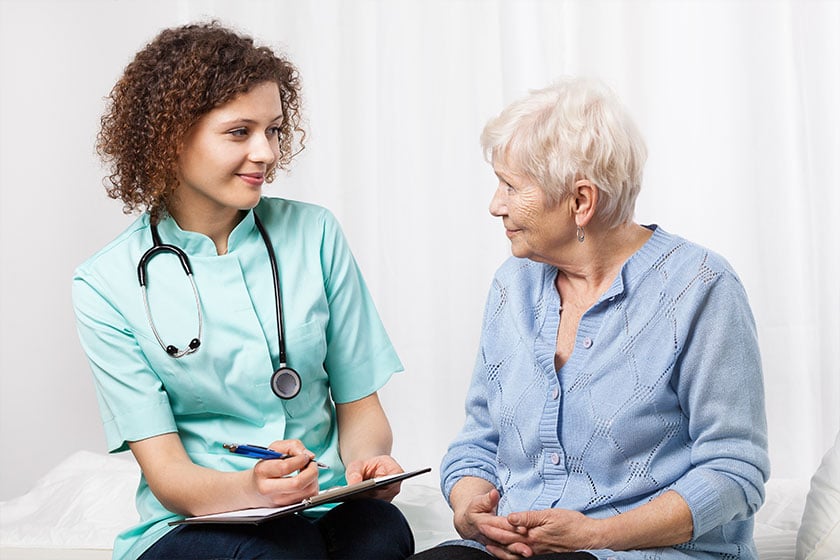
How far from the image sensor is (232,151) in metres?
Result: 1.86

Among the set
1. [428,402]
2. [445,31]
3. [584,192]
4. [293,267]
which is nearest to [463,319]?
[428,402]

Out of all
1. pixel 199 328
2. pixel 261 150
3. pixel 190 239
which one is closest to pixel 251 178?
pixel 261 150

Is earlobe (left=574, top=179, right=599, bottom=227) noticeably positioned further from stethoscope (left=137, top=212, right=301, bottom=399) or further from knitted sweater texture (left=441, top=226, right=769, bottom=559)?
stethoscope (left=137, top=212, right=301, bottom=399)

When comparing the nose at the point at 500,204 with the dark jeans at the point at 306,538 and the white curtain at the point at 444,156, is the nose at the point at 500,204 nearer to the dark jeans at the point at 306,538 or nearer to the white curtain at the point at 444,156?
the dark jeans at the point at 306,538

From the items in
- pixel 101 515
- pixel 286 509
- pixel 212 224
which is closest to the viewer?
pixel 286 509

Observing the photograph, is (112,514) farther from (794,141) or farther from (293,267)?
(794,141)

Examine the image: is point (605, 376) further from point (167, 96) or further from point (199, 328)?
point (167, 96)

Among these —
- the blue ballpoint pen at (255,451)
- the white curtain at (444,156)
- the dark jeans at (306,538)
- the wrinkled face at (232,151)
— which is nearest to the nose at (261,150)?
the wrinkled face at (232,151)

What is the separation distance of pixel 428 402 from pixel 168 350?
57.4 inches

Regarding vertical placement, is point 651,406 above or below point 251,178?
below

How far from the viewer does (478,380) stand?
75.0 inches

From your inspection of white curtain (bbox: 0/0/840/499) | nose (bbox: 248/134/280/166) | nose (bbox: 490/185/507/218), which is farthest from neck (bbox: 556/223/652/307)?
white curtain (bbox: 0/0/840/499)

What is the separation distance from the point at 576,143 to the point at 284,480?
2.20 ft

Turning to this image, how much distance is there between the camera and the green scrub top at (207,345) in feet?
6.17
